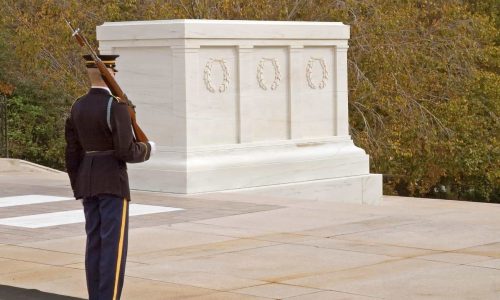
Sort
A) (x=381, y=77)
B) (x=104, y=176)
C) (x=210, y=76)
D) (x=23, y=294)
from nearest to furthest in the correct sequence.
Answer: (x=104, y=176), (x=23, y=294), (x=210, y=76), (x=381, y=77)

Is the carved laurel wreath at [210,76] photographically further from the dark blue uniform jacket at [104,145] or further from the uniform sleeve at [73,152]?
the dark blue uniform jacket at [104,145]

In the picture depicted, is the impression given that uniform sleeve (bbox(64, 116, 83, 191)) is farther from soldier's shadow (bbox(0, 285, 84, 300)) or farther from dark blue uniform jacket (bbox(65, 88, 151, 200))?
soldier's shadow (bbox(0, 285, 84, 300))

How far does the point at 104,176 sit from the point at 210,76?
7.99m

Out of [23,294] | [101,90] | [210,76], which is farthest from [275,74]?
[101,90]

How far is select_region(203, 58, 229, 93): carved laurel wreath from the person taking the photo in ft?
50.0

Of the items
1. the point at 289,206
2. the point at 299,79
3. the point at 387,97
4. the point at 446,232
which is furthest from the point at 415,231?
the point at 387,97

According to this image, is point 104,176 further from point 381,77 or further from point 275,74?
point 381,77

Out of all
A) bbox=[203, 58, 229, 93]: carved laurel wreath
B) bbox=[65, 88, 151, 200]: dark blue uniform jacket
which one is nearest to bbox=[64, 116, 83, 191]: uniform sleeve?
bbox=[65, 88, 151, 200]: dark blue uniform jacket

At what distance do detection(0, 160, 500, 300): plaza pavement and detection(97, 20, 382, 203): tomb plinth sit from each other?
1.19 m

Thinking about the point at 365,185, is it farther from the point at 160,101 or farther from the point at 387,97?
the point at 387,97

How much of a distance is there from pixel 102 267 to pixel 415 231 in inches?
183

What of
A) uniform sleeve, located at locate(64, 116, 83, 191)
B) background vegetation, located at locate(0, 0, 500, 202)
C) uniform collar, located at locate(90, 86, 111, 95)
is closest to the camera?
uniform collar, located at locate(90, 86, 111, 95)

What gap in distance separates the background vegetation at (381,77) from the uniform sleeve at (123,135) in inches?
691

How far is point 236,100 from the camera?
Result: 51.5 ft
